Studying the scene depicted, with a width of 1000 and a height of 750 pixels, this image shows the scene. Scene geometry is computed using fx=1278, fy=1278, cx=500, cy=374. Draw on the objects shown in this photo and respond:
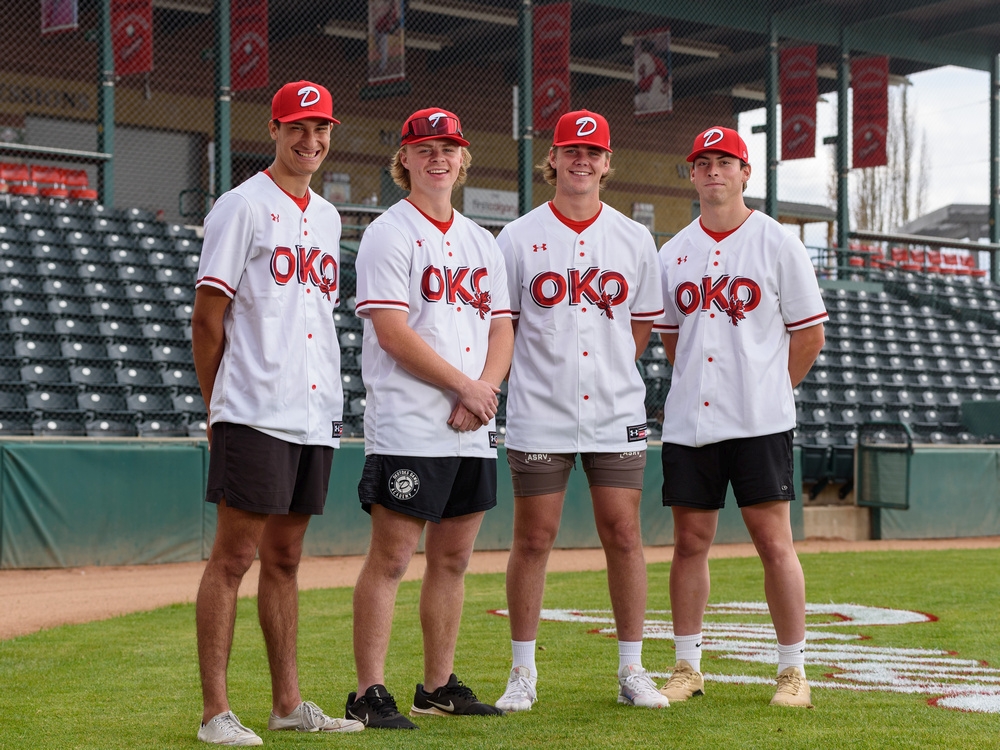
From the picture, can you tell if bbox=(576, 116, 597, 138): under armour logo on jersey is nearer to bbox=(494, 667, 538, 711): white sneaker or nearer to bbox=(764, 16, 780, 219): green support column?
bbox=(494, 667, 538, 711): white sneaker

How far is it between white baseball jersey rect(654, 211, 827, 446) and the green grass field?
102 cm

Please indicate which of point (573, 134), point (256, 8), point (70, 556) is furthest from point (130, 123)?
point (573, 134)

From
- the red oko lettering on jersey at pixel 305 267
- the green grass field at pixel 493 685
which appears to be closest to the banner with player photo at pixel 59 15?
the green grass field at pixel 493 685

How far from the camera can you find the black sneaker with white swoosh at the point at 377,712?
407cm

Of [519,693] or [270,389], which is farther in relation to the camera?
[519,693]

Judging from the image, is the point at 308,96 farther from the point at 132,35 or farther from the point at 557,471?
the point at 132,35

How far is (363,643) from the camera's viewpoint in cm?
416

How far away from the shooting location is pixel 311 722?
4035 millimetres

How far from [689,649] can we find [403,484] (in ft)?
4.46

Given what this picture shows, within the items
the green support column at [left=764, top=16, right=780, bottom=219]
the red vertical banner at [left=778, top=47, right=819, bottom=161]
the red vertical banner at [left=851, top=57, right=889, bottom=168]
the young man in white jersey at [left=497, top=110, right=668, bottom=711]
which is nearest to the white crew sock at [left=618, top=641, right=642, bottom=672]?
the young man in white jersey at [left=497, top=110, right=668, bottom=711]

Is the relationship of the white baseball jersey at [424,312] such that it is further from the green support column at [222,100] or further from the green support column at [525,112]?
the green support column at [525,112]

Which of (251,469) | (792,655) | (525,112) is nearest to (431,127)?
(251,469)

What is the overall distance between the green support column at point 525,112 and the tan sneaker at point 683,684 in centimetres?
1411

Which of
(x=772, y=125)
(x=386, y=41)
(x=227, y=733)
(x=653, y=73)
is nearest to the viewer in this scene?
(x=227, y=733)
